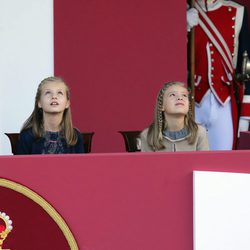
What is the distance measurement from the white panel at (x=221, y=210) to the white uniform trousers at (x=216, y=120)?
2.98m

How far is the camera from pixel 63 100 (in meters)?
3.29

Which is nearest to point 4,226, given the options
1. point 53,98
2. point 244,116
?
point 53,98

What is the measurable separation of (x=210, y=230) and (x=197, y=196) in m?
0.10

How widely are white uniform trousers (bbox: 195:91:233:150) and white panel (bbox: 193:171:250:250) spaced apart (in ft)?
9.79

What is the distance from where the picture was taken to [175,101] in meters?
3.23

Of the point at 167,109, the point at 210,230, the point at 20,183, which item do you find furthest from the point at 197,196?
the point at 167,109

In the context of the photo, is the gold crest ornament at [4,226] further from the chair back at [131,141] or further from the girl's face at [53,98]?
the chair back at [131,141]

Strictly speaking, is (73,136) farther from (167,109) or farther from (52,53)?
(52,53)

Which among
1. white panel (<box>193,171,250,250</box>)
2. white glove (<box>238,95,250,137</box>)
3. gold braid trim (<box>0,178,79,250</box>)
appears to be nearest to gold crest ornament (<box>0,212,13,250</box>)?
gold braid trim (<box>0,178,79,250</box>)

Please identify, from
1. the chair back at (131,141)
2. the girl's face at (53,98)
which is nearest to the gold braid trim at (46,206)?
the girl's face at (53,98)

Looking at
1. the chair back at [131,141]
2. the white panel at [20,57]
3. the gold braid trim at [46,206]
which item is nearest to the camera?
the gold braid trim at [46,206]

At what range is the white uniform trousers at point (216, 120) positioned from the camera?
16.4 ft

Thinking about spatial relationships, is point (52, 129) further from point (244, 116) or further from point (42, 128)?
point (244, 116)

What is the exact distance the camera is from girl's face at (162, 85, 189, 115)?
10.5ft
